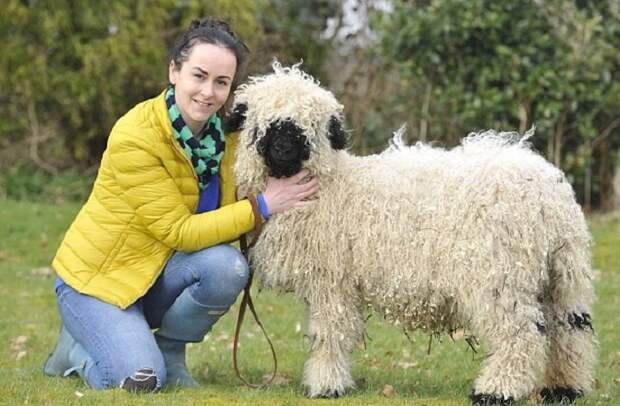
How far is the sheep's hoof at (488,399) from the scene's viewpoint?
488 centimetres

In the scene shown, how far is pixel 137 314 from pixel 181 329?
0.91ft

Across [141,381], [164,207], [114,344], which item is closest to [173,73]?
[164,207]

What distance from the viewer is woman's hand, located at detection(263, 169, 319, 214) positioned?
17.5 feet

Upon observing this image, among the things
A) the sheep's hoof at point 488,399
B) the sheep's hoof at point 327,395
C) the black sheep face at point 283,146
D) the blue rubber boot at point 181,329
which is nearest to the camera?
the sheep's hoof at point 488,399

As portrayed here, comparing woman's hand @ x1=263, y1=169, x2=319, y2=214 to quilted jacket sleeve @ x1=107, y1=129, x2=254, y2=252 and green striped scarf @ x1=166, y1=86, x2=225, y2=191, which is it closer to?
quilted jacket sleeve @ x1=107, y1=129, x2=254, y2=252

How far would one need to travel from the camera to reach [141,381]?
535 centimetres

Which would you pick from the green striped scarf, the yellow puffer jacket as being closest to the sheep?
the green striped scarf

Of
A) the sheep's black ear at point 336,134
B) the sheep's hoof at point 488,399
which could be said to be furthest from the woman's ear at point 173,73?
the sheep's hoof at point 488,399

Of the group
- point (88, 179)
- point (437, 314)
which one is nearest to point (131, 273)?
point (437, 314)

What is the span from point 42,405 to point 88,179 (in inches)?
415

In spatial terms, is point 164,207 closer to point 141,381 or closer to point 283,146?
point 283,146

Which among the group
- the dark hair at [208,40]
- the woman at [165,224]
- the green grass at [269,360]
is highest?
the dark hair at [208,40]

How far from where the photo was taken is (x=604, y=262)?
10.9m

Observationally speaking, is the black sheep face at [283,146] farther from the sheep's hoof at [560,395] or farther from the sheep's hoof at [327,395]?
the sheep's hoof at [560,395]
